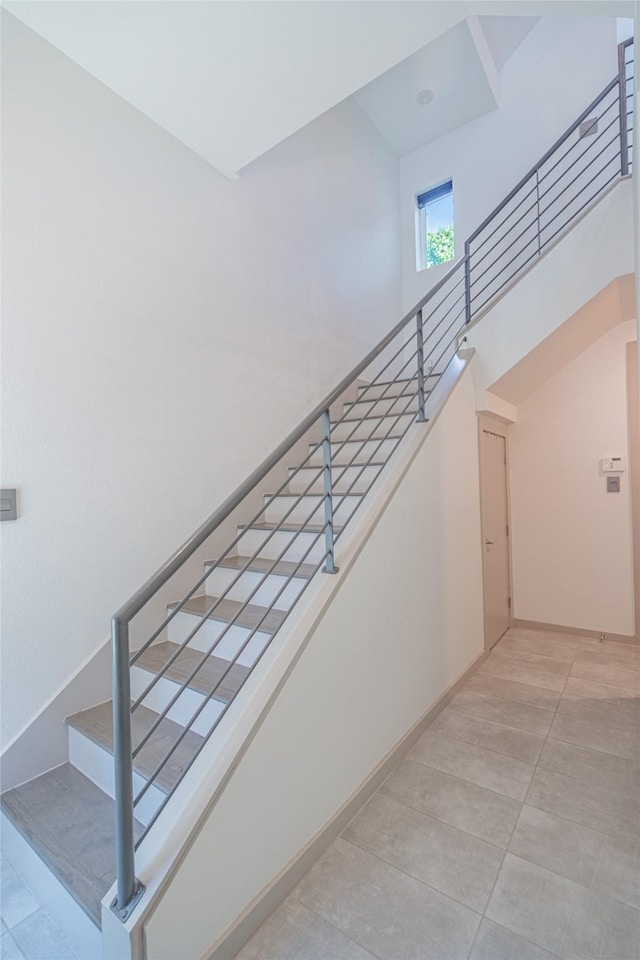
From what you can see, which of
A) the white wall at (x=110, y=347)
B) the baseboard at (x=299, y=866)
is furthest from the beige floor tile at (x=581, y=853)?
the white wall at (x=110, y=347)

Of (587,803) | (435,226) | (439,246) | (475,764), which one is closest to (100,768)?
(475,764)

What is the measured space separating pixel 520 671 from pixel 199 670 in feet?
8.92

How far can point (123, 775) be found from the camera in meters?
1.17

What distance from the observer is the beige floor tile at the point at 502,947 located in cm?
139

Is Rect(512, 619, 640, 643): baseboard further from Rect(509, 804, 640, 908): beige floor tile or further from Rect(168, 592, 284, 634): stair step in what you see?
Rect(168, 592, 284, 634): stair step

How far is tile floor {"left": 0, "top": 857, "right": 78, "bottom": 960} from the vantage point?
1419 millimetres

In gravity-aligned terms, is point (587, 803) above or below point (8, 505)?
below

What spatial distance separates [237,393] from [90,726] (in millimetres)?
2102

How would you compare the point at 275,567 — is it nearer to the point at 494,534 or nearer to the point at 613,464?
the point at 494,534

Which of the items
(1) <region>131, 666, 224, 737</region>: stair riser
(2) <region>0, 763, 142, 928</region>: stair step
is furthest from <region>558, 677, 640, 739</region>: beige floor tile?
(2) <region>0, 763, 142, 928</region>: stair step

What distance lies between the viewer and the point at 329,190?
4.05 m

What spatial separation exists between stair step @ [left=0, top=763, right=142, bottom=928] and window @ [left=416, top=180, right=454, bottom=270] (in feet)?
18.5

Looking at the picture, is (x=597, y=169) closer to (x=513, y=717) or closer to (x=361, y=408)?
(x=361, y=408)

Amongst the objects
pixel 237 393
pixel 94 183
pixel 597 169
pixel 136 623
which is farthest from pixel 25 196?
pixel 597 169
